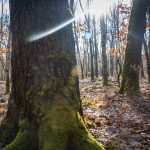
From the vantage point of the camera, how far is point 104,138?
570cm

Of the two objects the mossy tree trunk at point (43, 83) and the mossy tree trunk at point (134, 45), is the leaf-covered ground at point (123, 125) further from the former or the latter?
the mossy tree trunk at point (134, 45)

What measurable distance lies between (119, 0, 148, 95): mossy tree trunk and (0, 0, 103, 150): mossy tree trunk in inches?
339

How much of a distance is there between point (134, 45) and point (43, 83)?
944 cm

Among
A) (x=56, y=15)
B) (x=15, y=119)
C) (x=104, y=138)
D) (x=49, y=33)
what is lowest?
(x=104, y=138)

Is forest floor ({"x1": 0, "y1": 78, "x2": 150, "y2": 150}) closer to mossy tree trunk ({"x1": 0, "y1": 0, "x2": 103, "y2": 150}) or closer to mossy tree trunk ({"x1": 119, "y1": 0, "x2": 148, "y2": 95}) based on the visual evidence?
mossy tree trunk ({"x1": 0, "y1": 0, "x2": 103, "y2": 150})

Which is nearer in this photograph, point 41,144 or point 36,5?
point 41,144

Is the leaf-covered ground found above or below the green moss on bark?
below

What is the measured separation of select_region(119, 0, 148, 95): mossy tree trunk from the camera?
13.2 m

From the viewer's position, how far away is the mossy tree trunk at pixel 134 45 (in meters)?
13.2

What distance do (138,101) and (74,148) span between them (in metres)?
7.11

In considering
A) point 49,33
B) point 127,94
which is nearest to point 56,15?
point 49,33

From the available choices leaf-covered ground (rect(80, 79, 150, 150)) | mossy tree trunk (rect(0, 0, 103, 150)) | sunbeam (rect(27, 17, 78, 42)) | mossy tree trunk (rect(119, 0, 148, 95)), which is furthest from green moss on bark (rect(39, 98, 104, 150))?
mossy tree trunk (rect(119, 0, 148, 95))

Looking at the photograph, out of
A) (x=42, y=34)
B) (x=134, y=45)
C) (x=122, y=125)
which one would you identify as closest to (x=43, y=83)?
(x=42, y=34)

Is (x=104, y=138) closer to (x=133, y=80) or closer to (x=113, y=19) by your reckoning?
(x=133, y=80)
